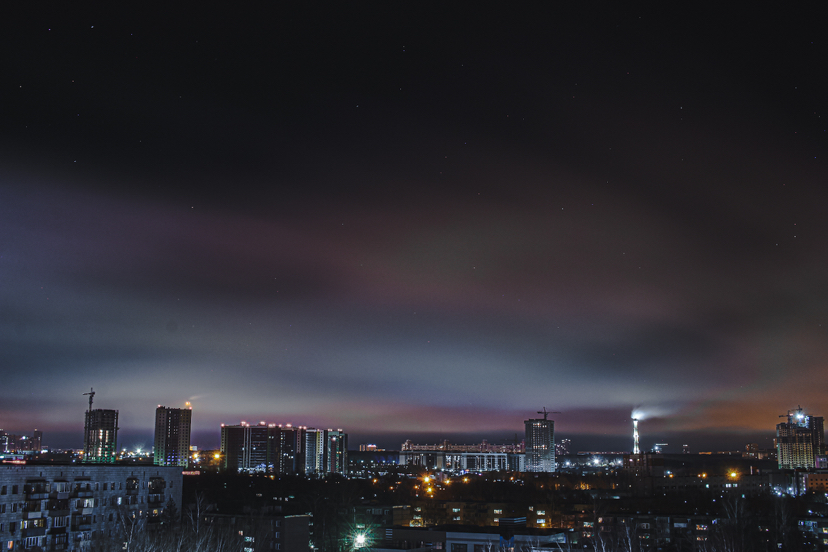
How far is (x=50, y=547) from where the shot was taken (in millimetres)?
19219

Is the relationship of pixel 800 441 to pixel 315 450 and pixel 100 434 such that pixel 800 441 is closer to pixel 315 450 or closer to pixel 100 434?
pixel 315 450

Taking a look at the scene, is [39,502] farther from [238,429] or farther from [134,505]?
[238,429]

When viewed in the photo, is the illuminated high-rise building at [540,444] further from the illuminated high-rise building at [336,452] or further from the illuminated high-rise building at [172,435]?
the illuminated high-rise building at [172,435]

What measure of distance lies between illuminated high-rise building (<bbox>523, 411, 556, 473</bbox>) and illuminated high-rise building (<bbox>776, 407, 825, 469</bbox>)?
38218 millimetres

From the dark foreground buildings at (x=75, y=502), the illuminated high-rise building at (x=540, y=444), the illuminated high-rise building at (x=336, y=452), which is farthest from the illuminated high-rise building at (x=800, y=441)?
the dark foreground buildings at (x=75, y=502)

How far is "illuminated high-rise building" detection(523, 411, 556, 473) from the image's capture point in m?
124

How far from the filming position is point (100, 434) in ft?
175

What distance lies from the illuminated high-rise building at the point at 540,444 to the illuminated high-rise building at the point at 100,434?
8383cm

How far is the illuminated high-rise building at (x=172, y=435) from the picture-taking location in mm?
74500

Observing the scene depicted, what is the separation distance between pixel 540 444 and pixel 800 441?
43.8m

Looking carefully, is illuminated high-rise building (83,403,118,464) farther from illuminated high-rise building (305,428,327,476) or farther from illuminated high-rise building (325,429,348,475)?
illuminated high-rise building (325,429,348,475)

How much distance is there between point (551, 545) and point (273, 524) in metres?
9.34

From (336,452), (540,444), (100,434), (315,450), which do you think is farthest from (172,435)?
(540,444)

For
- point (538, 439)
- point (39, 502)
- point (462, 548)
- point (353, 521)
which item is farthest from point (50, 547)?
point (538, 439)
